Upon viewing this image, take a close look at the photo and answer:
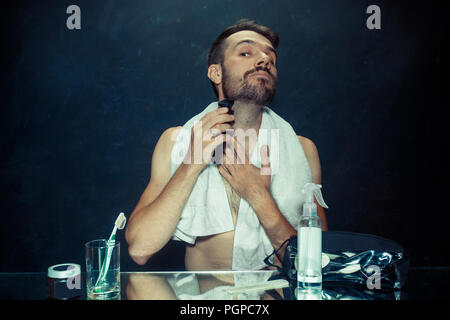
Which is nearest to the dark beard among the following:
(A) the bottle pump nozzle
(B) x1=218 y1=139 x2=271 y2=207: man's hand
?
(B) x1=218 y1=139 x2=271 y2=207: man's hand

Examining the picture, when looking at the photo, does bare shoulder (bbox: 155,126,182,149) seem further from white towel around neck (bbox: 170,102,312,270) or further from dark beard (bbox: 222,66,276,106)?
dark beard (bbox: 222,66,276,106)

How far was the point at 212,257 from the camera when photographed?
120 centimetres

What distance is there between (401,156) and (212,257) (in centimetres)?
71

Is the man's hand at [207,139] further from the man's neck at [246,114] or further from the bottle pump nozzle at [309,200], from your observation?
the bottle pump nozzle at [309,200]

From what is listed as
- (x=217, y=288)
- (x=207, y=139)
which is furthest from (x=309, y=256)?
(x=207, y=139)

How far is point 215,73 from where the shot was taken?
1.20 meters

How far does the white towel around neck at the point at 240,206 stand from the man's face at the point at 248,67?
7cm

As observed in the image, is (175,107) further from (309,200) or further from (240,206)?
(309,200)

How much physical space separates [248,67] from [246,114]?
0.15m

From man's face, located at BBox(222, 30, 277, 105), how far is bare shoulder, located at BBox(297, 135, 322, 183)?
0.20m

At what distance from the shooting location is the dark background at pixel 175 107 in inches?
46.6
